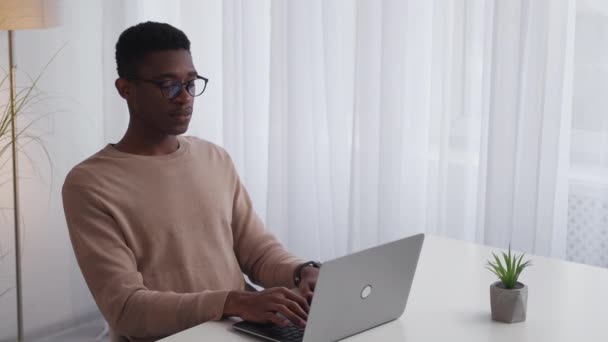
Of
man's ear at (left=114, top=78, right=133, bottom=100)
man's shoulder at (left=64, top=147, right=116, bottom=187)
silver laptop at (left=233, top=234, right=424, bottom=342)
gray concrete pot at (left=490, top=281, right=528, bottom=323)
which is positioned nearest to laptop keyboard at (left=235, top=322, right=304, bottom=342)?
silver laptop at (left=233, top=234, right=424, bottom=342)

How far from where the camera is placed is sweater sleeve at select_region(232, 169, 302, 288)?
215 cm

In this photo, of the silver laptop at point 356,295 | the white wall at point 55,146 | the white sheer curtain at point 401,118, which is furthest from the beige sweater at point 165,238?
the white wall at point 55,146

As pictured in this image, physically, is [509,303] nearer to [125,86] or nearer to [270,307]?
[270,307]

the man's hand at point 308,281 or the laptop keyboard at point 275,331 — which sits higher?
the man's hand at point 308,281

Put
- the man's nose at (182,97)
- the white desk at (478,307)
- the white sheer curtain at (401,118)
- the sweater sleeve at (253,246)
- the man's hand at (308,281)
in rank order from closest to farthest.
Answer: the white desk at (478,307), the man's hand at (308,281), the man's nose at (182,97), the sweater sleeve at (253,246), the white sheer curtain at (401,118)

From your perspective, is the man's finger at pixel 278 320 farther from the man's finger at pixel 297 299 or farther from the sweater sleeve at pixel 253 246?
the sweater sleeve at pixel 253 246

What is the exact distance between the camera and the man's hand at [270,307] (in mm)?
1685

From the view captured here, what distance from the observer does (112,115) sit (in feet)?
12.0

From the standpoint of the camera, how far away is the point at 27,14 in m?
2.82

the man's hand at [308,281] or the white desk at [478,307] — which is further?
the man's hand at [308,281]

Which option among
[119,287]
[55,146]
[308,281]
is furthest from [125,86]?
[55,146]

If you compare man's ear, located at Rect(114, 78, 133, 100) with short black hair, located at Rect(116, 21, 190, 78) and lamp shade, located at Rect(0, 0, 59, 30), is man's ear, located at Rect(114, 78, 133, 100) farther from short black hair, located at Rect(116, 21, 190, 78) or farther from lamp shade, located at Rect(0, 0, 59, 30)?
lamp shade, located at Rect(0, 0, 59, 30)

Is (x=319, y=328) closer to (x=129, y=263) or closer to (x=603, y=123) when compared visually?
(x=129, y=263)

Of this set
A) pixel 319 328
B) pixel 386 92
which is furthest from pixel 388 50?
pixel 319 328
